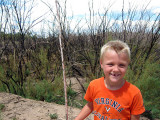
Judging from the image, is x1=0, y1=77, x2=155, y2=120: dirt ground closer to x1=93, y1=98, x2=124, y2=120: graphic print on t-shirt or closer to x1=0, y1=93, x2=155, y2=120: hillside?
x1=0, y1=93, x2=155, y2=120: hillside

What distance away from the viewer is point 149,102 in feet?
7.73

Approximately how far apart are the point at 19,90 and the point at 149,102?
260cm

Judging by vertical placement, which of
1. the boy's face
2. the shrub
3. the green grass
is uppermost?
the boy's face

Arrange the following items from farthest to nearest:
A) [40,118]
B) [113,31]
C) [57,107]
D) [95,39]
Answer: [113,31] < [95,39] < [57,107] < [40,118]

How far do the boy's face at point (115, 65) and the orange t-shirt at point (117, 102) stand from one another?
0.36 ft

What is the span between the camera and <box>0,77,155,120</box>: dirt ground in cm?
221

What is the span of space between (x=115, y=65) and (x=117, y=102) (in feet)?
1.02

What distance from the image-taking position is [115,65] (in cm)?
114

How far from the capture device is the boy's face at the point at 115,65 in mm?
1138

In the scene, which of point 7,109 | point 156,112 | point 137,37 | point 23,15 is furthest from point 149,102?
point 23,15

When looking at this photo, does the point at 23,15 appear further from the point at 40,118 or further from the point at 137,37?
the point at 137,37

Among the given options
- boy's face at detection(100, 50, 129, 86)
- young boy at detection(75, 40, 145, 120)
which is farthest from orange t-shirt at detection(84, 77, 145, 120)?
boy's face at detection(100, 50, 129, 86)

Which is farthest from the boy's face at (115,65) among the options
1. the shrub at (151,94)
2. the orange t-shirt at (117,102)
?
the shrub at (151,94)

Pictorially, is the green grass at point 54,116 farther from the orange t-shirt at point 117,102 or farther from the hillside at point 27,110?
the orange t-shirt at point 117,102
